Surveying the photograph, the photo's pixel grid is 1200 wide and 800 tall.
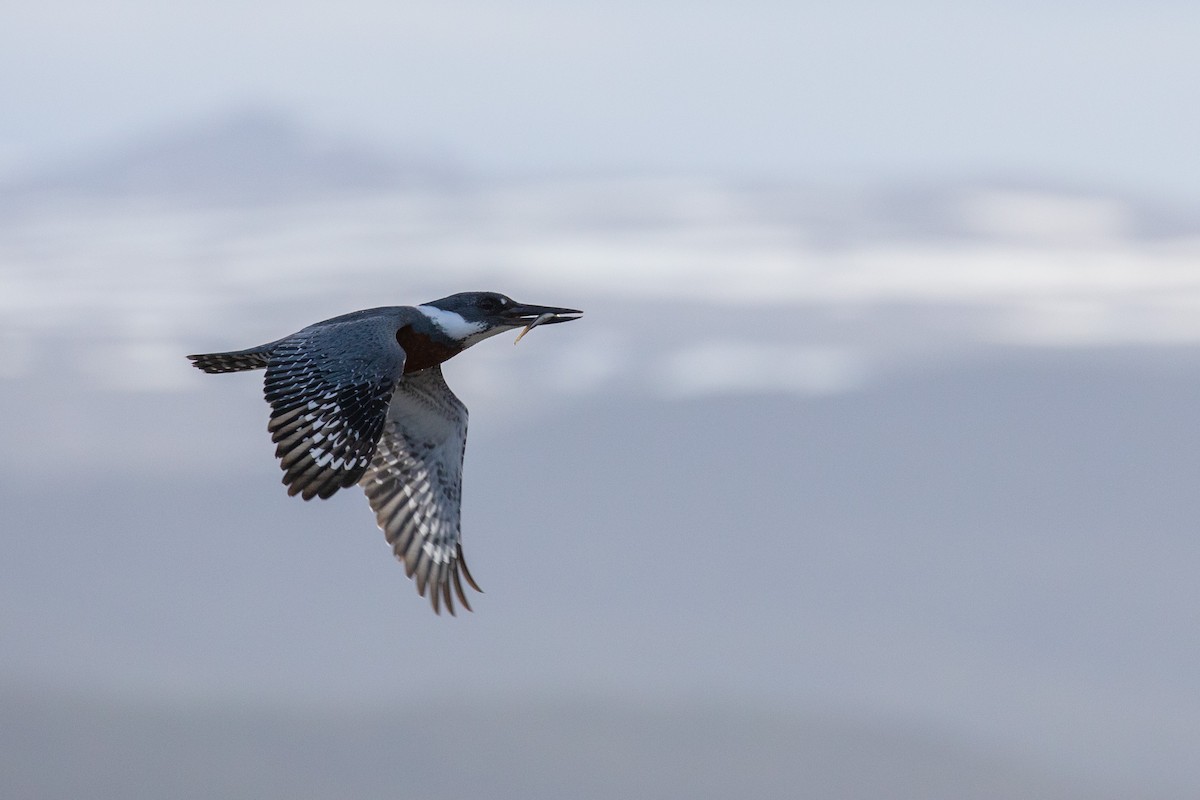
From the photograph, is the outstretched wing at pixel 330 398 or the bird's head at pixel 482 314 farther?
the bird's head at pixel 482 314

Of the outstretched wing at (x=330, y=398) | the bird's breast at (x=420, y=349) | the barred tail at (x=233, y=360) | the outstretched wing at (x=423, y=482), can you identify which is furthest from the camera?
the outstretched wing at (x=423, y=482)

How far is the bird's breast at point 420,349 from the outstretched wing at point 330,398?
757 millimetres

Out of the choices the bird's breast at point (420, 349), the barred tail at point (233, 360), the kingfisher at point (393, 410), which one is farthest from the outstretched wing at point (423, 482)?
the barred tail at point (233, 360)

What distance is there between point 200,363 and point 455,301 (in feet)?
7.24

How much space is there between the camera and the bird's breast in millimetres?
14008

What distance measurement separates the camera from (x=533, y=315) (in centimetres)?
1437

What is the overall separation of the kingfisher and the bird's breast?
1 cm

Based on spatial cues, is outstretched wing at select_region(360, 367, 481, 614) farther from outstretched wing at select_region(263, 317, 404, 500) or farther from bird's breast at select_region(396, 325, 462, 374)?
outstretched wing at select_region(263, 317, 404, 500)

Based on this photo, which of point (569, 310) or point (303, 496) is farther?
point (569, 310)

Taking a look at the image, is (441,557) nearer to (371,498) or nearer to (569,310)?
(371,498)

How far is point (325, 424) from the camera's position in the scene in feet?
38.8

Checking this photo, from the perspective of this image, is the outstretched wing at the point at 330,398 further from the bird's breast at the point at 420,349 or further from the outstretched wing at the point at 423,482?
the outstretched wing at the point at 423,482

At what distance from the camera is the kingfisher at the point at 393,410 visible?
38.5 feet

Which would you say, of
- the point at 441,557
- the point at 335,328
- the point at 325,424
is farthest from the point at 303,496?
the point at 441,557
